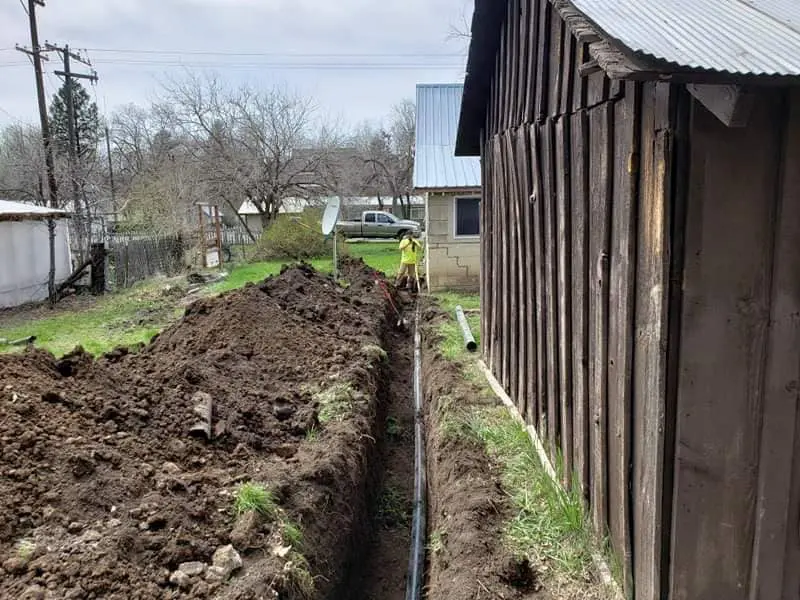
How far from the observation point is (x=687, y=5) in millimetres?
3320

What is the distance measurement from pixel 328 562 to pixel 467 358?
431 centimetres

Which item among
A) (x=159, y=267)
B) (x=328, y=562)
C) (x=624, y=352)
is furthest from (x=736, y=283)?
(x=159, y=267)

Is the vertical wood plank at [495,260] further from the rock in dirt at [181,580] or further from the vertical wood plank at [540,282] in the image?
the rock in dirt at [181,580]

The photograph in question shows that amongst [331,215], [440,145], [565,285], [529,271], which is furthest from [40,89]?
[565,285]

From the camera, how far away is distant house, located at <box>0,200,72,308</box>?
15.6m

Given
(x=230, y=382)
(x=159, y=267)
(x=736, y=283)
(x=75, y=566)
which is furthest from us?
(x=159, y=267)

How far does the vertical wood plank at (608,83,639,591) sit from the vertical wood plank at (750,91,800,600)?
2.01ft

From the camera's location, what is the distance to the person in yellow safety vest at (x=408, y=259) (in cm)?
1673

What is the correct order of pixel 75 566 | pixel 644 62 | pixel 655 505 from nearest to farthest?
pixel 644 62
pixel 655 505
pixel 75 566

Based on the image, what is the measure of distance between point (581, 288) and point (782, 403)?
1.44 metres

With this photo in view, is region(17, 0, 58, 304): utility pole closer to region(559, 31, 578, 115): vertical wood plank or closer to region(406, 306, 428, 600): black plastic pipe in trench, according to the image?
region(406, 306, 428, 600): black plastic pipe in trench

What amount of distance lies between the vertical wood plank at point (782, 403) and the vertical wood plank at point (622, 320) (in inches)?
24.2

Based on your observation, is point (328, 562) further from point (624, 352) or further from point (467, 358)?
point (467, 358)

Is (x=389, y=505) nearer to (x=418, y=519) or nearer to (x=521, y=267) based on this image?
(x=418, y=519)
